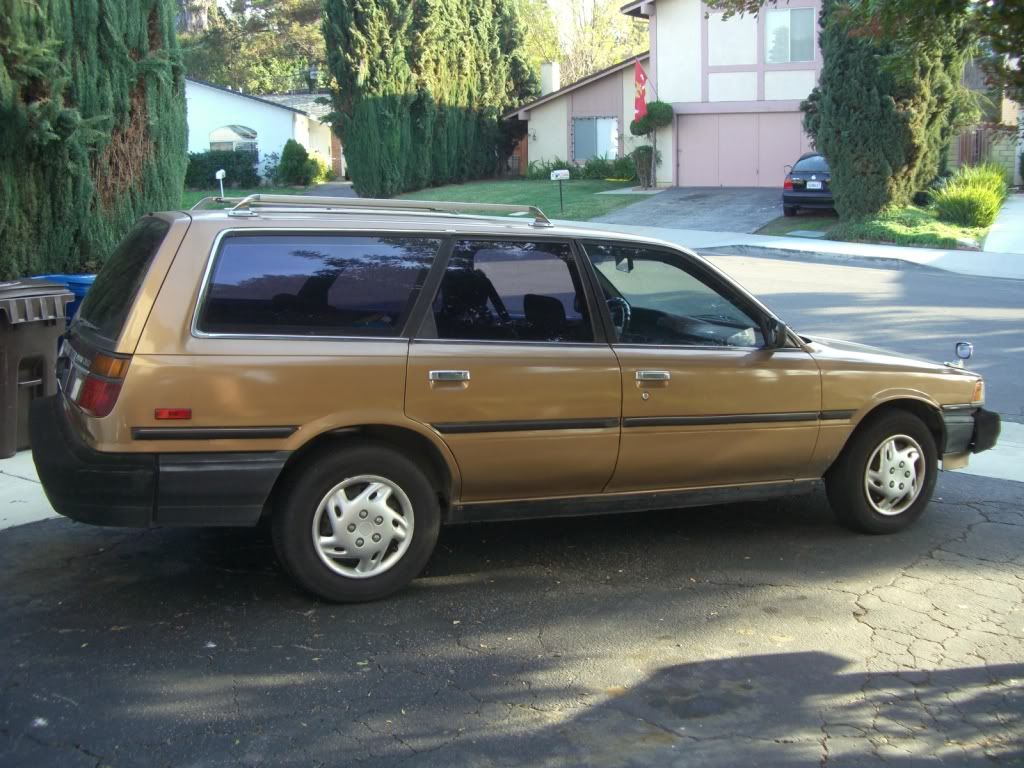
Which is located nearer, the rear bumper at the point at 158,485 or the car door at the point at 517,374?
the rear bumper at the point at 158,485

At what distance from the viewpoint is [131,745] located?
3883 mm

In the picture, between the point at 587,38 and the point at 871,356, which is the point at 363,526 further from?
the point at 587,38

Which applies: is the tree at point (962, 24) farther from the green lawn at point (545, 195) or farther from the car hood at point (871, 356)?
the green lawn at point (545, 195)

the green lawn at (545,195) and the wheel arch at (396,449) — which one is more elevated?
the green lawn at (545,195)

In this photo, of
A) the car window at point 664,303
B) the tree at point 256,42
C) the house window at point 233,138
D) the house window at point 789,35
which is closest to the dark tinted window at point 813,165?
the house window at point 789,35

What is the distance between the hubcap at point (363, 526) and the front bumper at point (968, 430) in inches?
124

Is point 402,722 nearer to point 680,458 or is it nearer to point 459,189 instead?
point 680,458

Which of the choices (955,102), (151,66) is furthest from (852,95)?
(151,66)

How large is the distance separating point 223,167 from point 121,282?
42.1 m

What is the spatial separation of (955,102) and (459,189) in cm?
Result: 2029

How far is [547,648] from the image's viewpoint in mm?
4742

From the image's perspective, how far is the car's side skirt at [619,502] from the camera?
17.7 ft

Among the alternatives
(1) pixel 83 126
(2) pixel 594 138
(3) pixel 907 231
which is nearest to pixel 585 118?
(2) pixel 594 138

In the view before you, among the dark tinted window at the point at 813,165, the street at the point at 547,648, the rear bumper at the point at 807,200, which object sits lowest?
the street at the point at 547,648
